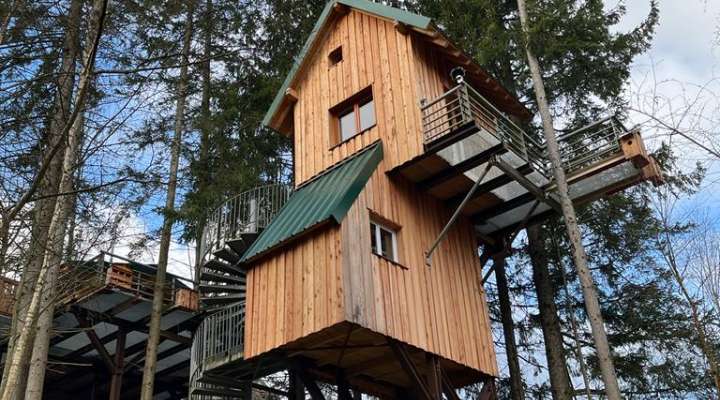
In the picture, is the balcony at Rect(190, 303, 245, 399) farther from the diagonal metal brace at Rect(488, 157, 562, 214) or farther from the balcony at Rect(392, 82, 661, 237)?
the diagonal metal brace at Rect(488, 157, 562, 214)

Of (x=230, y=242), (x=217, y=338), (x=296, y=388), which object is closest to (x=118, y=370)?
(x=217, y=338)

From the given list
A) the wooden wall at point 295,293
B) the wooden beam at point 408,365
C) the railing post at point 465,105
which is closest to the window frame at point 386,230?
the wooden wall at point 295,293

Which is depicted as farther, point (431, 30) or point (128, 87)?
point (431, 30)

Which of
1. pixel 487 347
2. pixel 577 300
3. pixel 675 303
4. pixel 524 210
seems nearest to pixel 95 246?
pixel 487 347

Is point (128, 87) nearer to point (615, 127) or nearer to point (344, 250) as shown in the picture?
point (344, 250)

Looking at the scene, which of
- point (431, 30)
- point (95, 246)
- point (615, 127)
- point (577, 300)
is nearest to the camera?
point (95, 246)

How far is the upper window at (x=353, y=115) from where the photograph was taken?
1300cm

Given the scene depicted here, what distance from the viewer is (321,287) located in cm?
986

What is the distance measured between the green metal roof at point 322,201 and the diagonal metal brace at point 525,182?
2.08 metres

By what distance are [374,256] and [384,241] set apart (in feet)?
2.68

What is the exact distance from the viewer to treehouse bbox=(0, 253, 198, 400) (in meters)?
16.4

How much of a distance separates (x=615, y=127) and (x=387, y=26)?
4827mm

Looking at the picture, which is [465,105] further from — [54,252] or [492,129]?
[54,252]

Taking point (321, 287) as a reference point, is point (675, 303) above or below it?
above
